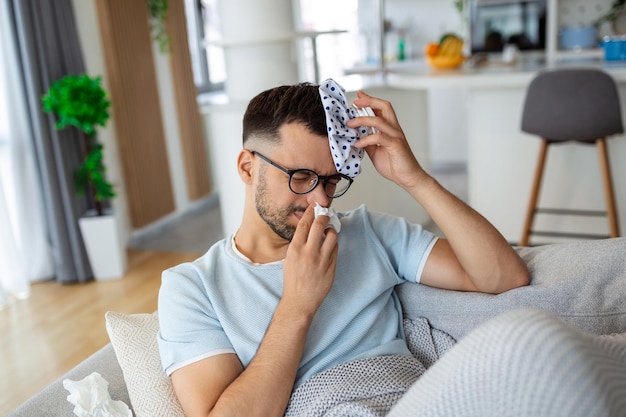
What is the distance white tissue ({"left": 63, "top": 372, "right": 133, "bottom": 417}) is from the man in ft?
0.52

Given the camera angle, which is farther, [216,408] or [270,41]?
[270,41]

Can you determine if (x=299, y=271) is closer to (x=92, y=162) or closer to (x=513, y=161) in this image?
(x=513, y=161)

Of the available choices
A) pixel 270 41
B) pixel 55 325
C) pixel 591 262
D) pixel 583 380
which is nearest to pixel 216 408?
pixel 583 380

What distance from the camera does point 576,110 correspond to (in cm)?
289

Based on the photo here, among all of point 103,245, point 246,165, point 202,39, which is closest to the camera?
point 246,165

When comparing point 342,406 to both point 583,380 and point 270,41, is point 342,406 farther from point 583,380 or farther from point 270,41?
point 270,41

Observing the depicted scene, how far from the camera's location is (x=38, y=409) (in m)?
1.29

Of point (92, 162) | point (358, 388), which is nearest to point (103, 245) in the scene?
point (92, 162)

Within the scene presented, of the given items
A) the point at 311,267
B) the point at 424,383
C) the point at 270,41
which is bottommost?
the point at 424,383

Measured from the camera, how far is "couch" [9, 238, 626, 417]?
50.9 inches

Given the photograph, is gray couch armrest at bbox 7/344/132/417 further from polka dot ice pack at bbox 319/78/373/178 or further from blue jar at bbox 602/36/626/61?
blue jar at bbox 602/36/626/61

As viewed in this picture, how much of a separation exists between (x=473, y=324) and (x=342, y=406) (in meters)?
0.45

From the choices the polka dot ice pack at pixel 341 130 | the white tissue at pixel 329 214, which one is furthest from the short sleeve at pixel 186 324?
the polka dot ice pack at pixel 341 130

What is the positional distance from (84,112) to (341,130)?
2.63 metres
